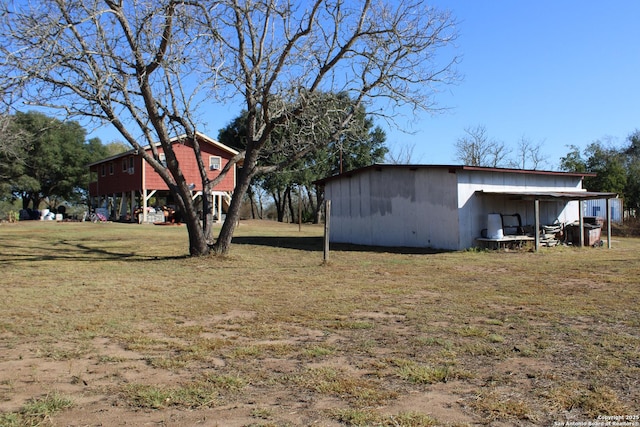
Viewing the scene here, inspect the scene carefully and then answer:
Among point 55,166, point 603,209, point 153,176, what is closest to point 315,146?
point 153,176

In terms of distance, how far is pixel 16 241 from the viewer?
19812mm

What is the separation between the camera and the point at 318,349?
535cm

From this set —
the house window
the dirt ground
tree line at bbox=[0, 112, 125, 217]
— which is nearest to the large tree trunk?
the dirt ground

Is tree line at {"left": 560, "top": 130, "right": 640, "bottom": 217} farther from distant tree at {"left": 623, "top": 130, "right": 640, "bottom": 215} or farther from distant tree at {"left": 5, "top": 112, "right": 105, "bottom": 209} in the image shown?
distant tree at {"left": 5, "top": 112, "right": 105, "bottom": 209}

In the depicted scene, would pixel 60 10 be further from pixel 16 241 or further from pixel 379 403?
pixel 16 241

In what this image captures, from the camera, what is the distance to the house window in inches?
1394

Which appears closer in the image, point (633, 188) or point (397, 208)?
point (397, 208)

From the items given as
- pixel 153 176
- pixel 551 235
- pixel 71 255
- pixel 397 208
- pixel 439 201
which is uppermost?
pixel 153 176

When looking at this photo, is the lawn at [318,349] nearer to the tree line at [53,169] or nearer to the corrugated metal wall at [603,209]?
the corrugated metal wall at [603,209]

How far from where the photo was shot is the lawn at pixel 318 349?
3729 millimetres

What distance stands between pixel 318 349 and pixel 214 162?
31.4 m

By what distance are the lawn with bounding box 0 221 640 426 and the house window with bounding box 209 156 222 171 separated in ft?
79.7

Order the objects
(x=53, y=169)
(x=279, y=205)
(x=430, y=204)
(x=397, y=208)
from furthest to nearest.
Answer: (x=279, y=205) → (x=53, y=169) → (x=397, y=208) → (x=430, y=204)

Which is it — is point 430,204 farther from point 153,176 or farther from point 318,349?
point 153,176
